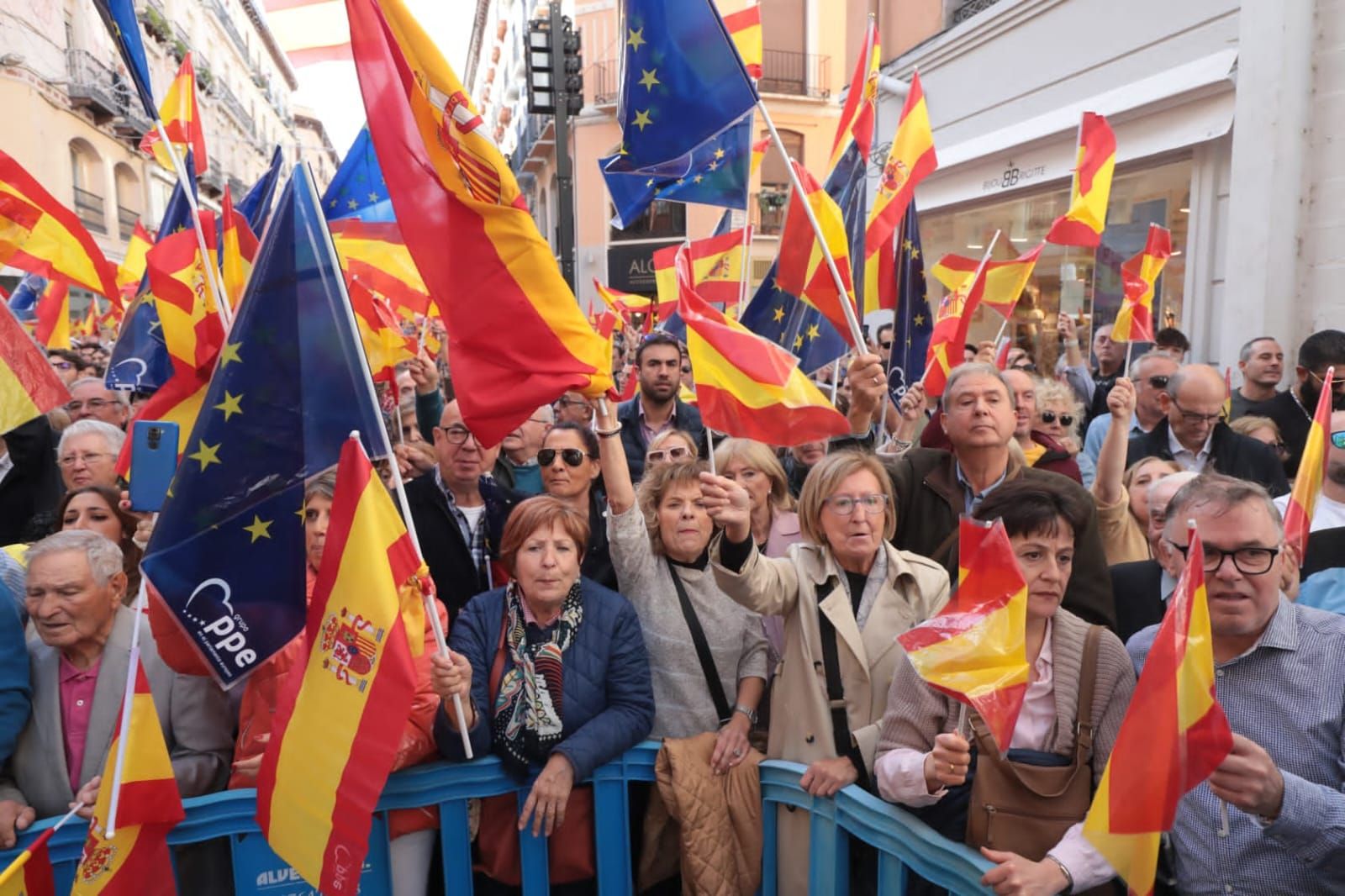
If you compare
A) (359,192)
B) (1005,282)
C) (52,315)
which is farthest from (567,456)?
(52,315)

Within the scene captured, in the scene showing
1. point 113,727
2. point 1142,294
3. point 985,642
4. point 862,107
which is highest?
point 862,107

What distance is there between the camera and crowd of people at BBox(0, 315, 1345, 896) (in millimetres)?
2068

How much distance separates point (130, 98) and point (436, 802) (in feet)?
97.7

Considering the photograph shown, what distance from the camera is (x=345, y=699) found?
238 centimetres

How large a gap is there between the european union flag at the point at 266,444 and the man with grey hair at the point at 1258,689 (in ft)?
6.71

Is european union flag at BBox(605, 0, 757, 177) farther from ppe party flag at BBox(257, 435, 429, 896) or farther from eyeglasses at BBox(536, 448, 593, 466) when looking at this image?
ppe party flag at BBox(257, 435, 429, 896)

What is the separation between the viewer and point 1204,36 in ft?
26.8

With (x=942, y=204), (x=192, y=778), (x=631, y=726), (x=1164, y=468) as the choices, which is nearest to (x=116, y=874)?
(x=192, y=778)

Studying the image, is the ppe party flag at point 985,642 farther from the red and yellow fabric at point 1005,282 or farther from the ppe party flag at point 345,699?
the red and yellow fabric at point 1005,282

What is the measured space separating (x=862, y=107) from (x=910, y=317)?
3.72 feet

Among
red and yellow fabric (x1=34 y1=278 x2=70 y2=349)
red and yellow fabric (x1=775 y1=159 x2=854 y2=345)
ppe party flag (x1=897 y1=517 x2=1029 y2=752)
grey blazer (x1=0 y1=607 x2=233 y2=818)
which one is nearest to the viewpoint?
ppe party flag (x1=897 y1=517 x2=1029 y2=752)

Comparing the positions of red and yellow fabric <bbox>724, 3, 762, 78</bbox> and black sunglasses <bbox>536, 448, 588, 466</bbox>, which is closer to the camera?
black sunglasses <bbox>536, 448, 588, 466</bbox>

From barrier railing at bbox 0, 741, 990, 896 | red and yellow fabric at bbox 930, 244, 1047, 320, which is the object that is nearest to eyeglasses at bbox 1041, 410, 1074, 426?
red and yellow fabric at bbox 930, 244, 1047, 320

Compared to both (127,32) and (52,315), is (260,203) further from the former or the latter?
(52,315)
